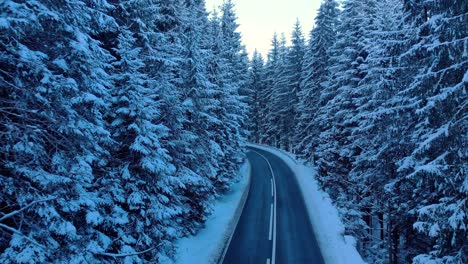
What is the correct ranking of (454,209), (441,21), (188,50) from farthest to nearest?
1. (188,50)
2. (441,21)
3. (454,209)

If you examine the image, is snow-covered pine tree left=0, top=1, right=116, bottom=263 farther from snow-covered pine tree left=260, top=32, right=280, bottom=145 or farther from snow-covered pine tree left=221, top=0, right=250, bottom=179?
snow-covered pine tree left=260, top=32, right=280, bottom=145

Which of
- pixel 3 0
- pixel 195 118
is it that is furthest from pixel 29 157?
pixel 195 118

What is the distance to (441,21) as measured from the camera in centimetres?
884

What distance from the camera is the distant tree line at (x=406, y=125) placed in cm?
834

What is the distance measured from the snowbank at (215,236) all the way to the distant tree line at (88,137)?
96 cm

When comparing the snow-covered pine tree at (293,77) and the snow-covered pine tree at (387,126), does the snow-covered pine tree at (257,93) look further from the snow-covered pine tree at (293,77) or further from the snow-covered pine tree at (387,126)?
the snow-covered pine tree at (387,126)

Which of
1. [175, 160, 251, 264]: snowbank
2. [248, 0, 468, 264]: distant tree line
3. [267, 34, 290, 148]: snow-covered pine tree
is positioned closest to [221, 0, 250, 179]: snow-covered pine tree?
[175, 160, 251, 264]: snowbank

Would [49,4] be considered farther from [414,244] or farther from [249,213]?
[249,213]

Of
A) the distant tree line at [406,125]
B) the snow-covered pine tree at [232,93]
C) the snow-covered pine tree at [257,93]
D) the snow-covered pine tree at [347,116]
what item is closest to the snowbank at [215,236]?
the snow-covered pine tree at [232,93]

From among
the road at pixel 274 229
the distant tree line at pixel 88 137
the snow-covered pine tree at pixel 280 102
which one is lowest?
the road at pixel 274 229

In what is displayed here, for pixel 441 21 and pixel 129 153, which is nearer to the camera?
pixel 441 21

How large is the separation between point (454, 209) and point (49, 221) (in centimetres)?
956

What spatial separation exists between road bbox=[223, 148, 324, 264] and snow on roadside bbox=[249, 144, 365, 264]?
1.55 ft

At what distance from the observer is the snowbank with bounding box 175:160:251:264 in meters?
16.1
